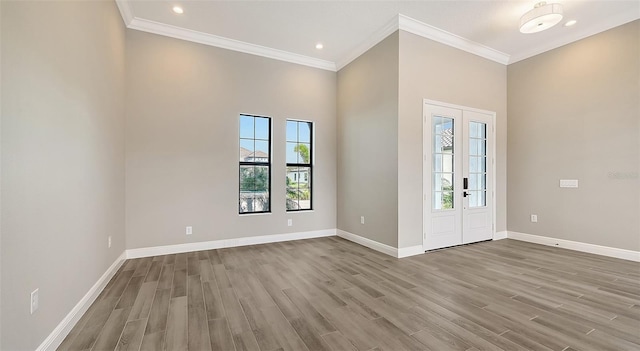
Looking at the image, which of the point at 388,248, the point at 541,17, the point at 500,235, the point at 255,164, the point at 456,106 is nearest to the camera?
the point at 541,17

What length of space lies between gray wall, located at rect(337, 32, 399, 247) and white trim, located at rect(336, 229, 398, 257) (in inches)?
2.6

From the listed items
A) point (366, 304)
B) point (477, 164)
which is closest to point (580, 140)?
point (477, 164)

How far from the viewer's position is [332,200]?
219 inches

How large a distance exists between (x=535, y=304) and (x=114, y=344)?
11.8ft

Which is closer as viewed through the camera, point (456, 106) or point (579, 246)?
point (579, 246)

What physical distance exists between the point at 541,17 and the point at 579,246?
11.9 feet

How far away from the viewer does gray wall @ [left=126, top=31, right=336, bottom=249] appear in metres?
3.98

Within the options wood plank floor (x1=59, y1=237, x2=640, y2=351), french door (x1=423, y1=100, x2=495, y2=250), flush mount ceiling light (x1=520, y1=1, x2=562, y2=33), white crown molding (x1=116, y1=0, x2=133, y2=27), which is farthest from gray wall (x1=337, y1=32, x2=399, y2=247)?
white crown molding (x1=116, y1=0, x2=133, y2=27)

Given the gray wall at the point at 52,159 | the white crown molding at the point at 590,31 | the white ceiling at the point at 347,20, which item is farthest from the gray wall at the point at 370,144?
the gray wall at the point at 52,159

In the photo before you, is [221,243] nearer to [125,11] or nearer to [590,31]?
[125,11]

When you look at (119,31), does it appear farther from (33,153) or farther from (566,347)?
(566,347)

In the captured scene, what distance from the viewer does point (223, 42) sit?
453 centimetres

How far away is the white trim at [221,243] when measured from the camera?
3.99 meters

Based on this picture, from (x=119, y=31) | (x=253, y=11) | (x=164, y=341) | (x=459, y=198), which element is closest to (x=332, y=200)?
(x=459, y=198)
